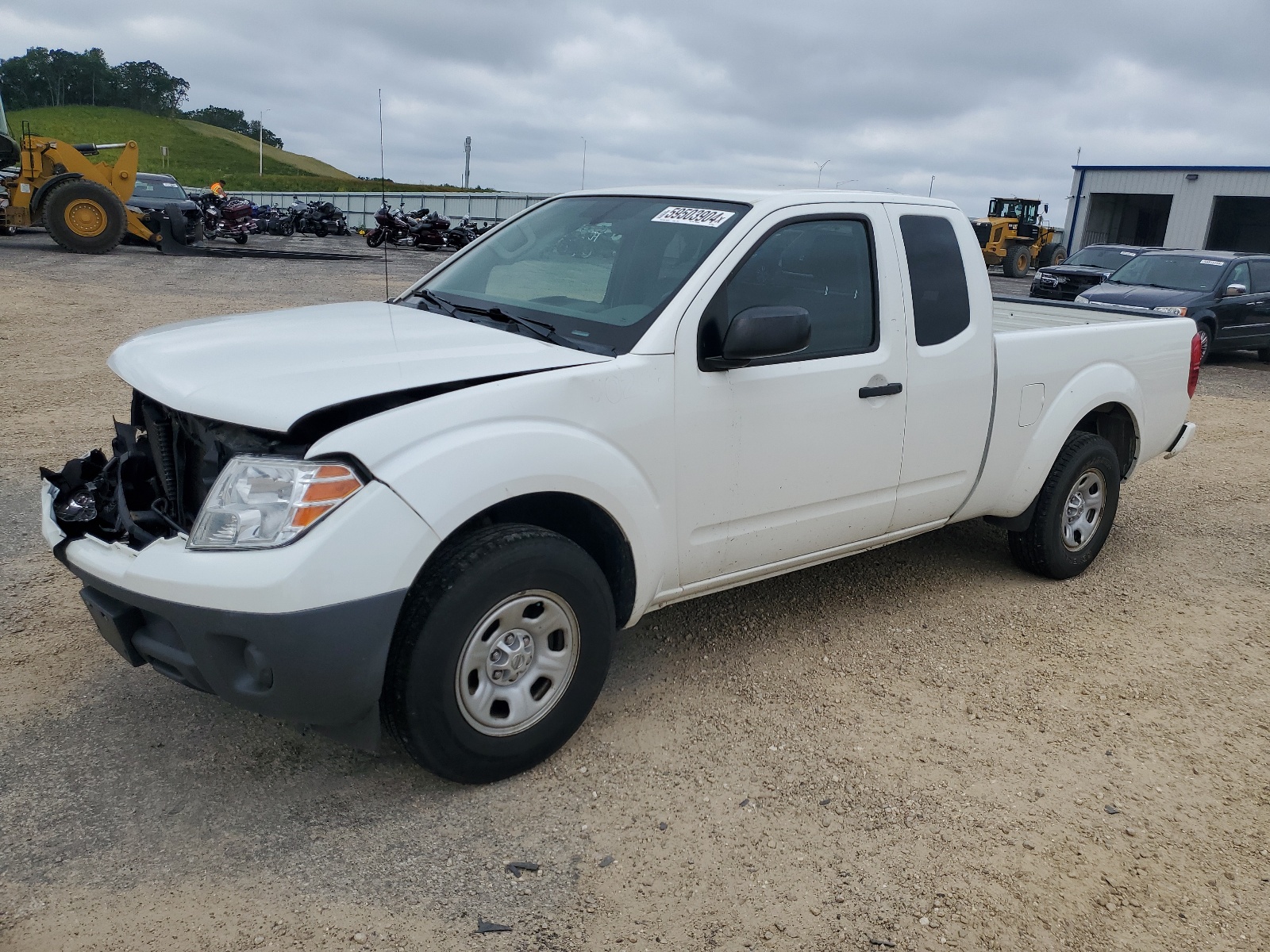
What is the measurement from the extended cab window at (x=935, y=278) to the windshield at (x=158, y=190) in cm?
2521

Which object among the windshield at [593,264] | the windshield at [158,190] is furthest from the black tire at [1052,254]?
the windshield at [593,264]

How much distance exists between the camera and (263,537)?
270cm

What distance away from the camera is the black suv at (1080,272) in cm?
1892

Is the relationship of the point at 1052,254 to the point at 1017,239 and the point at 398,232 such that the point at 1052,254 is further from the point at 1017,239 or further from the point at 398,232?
the point at 398,232

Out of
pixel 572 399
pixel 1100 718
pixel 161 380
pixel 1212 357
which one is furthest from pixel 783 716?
pixel 1212 357

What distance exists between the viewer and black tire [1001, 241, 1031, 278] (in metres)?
34.4

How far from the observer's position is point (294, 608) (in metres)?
2.62

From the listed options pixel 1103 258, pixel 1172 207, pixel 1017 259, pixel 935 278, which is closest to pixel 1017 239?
pixel 1017 259

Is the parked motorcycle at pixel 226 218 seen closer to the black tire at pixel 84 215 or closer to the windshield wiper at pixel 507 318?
the black tire at pixel 84 215

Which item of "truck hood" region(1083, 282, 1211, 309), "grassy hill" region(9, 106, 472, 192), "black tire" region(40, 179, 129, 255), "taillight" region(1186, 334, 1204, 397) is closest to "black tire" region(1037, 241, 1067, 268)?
"truck hood" region(1083, 282, 1211, 309)

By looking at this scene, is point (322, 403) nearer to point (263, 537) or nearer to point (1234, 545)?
point (263, 537)

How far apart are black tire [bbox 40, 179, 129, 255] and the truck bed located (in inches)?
754

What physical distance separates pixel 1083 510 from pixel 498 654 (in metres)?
3.52

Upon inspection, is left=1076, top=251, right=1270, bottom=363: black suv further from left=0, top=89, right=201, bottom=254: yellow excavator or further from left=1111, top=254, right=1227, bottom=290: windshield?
left=0, top=89, right=201, bottom=254: yellow excavator
